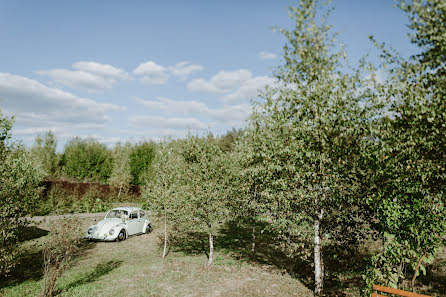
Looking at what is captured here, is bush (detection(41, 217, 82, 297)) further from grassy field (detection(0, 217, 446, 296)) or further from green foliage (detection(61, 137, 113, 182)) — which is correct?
green foliage (detection(61, 137, 113, 182))

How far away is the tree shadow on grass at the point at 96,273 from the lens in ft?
32.9

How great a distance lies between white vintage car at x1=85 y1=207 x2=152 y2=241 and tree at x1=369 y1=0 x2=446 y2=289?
1444cm

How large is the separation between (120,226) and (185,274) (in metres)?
7.23

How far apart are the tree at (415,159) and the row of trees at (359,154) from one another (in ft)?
0.08

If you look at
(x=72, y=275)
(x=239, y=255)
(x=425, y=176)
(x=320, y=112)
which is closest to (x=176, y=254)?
(x=239, y=255)

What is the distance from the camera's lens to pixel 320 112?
798 centimetres

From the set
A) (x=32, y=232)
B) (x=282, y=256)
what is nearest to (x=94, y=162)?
(x=32, y=232)

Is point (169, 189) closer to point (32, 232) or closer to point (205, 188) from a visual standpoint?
point (205, 188)

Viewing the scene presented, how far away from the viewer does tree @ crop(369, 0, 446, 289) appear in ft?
18.6

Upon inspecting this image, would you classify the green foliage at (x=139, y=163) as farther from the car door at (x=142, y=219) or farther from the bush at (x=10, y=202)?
the bush at (x=10, y=202)

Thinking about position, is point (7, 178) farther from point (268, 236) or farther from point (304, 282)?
point (268, 236)

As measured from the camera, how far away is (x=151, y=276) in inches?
427

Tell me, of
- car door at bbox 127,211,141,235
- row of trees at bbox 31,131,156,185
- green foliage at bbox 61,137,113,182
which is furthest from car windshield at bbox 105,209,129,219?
green foliage at bbox 61,137,113,182

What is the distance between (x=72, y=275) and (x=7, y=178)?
503 cm
